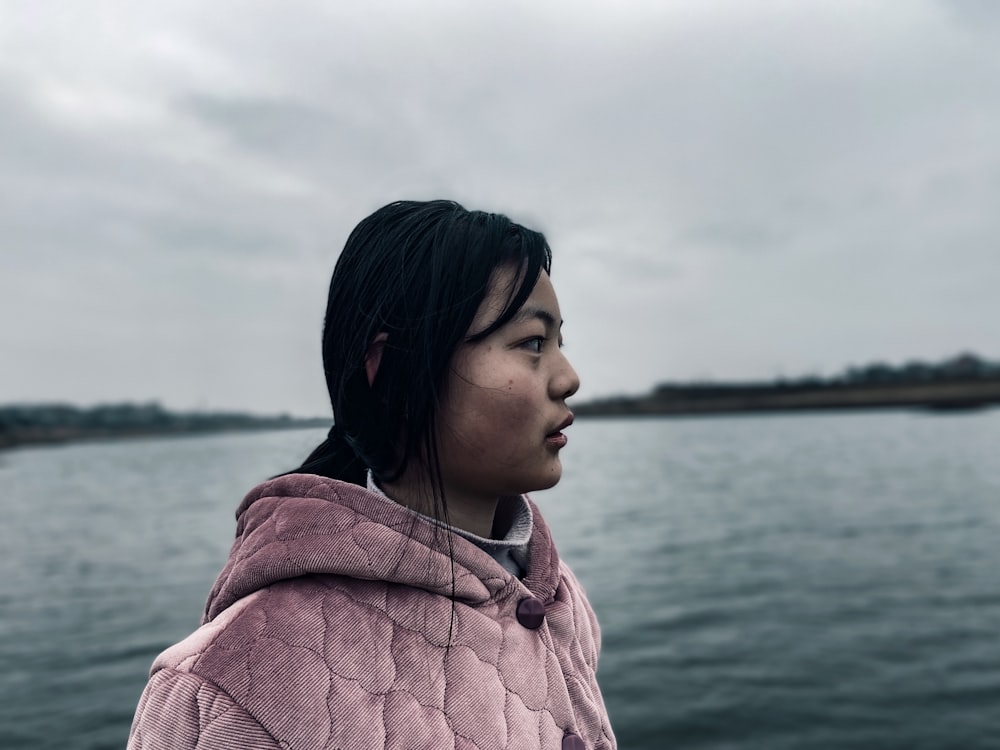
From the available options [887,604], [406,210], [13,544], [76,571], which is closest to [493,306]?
[406,210]

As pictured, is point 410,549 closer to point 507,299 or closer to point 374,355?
point 374,355

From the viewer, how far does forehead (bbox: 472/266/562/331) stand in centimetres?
157

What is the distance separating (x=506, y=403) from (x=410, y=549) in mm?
328

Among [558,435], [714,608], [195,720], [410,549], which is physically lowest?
[714,608]

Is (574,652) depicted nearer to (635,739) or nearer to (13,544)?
(635,739)

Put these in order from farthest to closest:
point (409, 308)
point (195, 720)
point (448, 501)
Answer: point (448, 501) < point (409, 308) < point (195, 720)

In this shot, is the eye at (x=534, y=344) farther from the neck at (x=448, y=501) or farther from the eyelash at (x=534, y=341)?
the neck at (x=448, y=501)

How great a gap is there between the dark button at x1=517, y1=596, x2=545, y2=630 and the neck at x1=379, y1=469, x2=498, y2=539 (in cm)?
17

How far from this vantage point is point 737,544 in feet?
56.3

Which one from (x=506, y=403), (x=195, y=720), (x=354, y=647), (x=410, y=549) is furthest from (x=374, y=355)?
(x=195, y=720)

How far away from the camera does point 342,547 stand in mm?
1408

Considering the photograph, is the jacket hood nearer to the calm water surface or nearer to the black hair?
the black hair

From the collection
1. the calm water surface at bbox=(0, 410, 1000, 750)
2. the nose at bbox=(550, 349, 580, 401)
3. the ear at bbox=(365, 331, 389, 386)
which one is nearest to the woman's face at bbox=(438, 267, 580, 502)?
the nose at bbox=(550, 349, 580, 401)

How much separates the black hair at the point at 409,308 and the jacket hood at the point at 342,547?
104 millimetres
